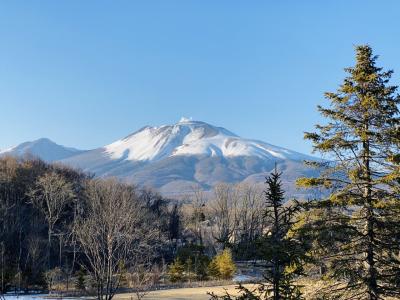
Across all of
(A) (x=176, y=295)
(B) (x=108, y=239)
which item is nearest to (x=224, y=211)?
(A) (x=176, y=295)

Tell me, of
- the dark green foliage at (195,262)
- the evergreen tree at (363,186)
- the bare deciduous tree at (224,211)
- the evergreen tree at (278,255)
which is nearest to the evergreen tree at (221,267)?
the dark green foliage at (195,262)

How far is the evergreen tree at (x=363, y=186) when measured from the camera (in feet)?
38.6

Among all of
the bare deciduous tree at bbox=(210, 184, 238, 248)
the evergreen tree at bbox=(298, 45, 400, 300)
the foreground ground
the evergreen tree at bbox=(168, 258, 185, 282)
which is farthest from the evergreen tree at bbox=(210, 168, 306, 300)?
the bare deciduous tree at bbox=(210, 184, 238, 248)

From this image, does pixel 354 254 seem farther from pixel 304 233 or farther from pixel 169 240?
pixel 169 240

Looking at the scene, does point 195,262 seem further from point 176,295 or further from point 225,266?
point 176,295

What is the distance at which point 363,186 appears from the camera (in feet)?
40.5

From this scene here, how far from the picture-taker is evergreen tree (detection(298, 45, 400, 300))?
11773mm

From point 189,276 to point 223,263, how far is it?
3.66 m

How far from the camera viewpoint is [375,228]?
12320 millimetres

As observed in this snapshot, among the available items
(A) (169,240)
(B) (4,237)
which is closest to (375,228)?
(B) (4,237)

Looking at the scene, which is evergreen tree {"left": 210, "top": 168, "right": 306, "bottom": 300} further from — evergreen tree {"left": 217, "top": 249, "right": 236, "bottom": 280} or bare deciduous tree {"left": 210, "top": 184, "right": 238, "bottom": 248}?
bare deciduous tree {"left": 210, "top": 184, "right": 238, "bottom": 248}

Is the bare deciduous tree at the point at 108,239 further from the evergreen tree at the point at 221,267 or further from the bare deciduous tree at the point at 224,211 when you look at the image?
the bare deciduous tree at the point at 224,211

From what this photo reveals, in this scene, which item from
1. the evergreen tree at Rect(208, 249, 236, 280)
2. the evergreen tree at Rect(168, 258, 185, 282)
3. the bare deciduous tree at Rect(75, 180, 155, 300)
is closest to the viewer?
the bare deciduous tree at Rect(75, 180, 155, 300)

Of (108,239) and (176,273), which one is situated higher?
(108,239)
